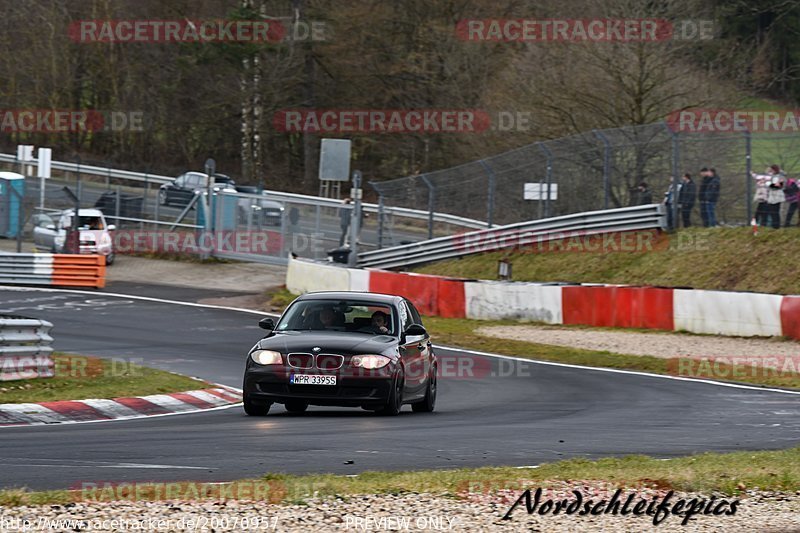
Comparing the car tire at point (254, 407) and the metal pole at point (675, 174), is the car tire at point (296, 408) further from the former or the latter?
the metal pole at point (675, 174)

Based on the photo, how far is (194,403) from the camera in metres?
14.3

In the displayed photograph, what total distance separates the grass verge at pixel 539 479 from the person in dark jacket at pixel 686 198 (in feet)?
66.9

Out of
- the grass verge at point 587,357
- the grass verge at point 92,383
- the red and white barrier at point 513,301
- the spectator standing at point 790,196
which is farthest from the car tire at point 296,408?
the spectator standing at point 790,196

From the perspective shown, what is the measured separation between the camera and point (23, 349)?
14.2 m

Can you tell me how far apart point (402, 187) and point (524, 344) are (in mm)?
12164

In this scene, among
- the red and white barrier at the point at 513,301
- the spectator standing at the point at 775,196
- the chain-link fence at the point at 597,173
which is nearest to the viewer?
the spectator standing at the point at 775,196

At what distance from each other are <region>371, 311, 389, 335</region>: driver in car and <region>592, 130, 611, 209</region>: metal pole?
17.4 meters

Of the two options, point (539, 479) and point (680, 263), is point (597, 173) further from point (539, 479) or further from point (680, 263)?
point (539, 479)

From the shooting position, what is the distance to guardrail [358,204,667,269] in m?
31.2

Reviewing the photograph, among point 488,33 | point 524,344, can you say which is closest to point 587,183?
point 524,344

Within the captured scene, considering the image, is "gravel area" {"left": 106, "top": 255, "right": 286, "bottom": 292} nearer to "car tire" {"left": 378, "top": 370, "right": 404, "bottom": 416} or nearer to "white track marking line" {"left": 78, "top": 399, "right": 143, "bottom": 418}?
"white track marking line" {"left": 78, "top": 399, "right": 143, "bottom": 418}

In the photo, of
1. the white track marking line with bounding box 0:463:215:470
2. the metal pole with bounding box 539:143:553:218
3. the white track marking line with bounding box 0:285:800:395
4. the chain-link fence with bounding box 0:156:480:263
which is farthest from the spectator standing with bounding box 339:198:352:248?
the white track marking line with bounding box 0:463:215:470

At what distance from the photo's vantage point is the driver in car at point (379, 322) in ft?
43.7

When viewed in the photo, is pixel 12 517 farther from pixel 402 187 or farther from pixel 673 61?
pixel 673 61
